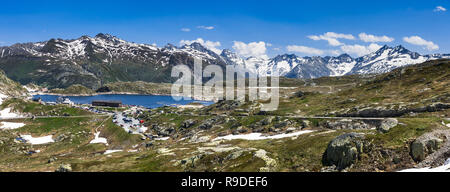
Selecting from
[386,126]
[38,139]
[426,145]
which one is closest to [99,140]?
[38,139]

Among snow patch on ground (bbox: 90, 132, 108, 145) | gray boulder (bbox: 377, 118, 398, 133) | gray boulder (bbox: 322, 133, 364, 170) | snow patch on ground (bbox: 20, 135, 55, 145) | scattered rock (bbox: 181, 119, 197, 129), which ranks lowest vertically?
snow patch on ground (bbox: 20, 135, 55, 145)

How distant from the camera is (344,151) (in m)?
42.3

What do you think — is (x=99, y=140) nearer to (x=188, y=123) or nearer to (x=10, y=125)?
(x=188, y=123)

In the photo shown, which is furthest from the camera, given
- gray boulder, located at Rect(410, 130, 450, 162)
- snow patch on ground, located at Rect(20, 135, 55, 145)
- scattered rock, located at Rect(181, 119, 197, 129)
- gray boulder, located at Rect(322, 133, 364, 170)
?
scattered rock, located at Rect(181, 119, 197, 129)

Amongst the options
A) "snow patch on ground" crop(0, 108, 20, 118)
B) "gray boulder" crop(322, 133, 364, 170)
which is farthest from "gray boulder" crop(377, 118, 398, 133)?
"snow patch on ground" crop(0, 108, 20, 118)

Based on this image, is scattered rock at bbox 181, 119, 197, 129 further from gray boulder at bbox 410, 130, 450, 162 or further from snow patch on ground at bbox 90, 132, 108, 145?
gray boulder at bbox 410, 130, 450, 162

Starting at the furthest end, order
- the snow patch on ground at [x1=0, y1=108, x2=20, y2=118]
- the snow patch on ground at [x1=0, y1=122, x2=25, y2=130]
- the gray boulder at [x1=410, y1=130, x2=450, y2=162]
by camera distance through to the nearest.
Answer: the snow patch on ground at [x1=0, y1=108, x2=20, y2=118] < the snow patch on ground at [x1=0, y1=122, x2=25, y2=130] < the gray boulder at [x1=410, y1=130, x2=450, y2=162]

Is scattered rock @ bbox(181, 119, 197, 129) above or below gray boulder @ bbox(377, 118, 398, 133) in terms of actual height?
below

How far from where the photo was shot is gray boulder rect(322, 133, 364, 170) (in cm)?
4144

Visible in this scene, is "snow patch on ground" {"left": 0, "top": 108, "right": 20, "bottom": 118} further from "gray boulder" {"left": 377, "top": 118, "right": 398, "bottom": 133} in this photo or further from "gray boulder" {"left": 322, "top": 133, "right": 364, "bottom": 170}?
"gray boulder" {"left": 377, "top": 118, "right": 398, "bottom": 133}

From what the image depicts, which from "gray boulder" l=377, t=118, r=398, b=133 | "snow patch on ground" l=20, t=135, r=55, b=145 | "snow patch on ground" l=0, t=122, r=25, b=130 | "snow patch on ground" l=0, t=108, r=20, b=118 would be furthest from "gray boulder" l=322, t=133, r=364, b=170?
"snow patch on ground" l=0, t=108, r=20, b=118

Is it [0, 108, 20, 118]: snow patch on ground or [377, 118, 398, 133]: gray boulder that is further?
[0, 108, 20, 118]: snow patch on ground

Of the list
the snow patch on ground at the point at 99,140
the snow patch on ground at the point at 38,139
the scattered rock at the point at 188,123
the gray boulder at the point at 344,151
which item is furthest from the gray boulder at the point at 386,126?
the snow patch on ground at the point at 38,139
